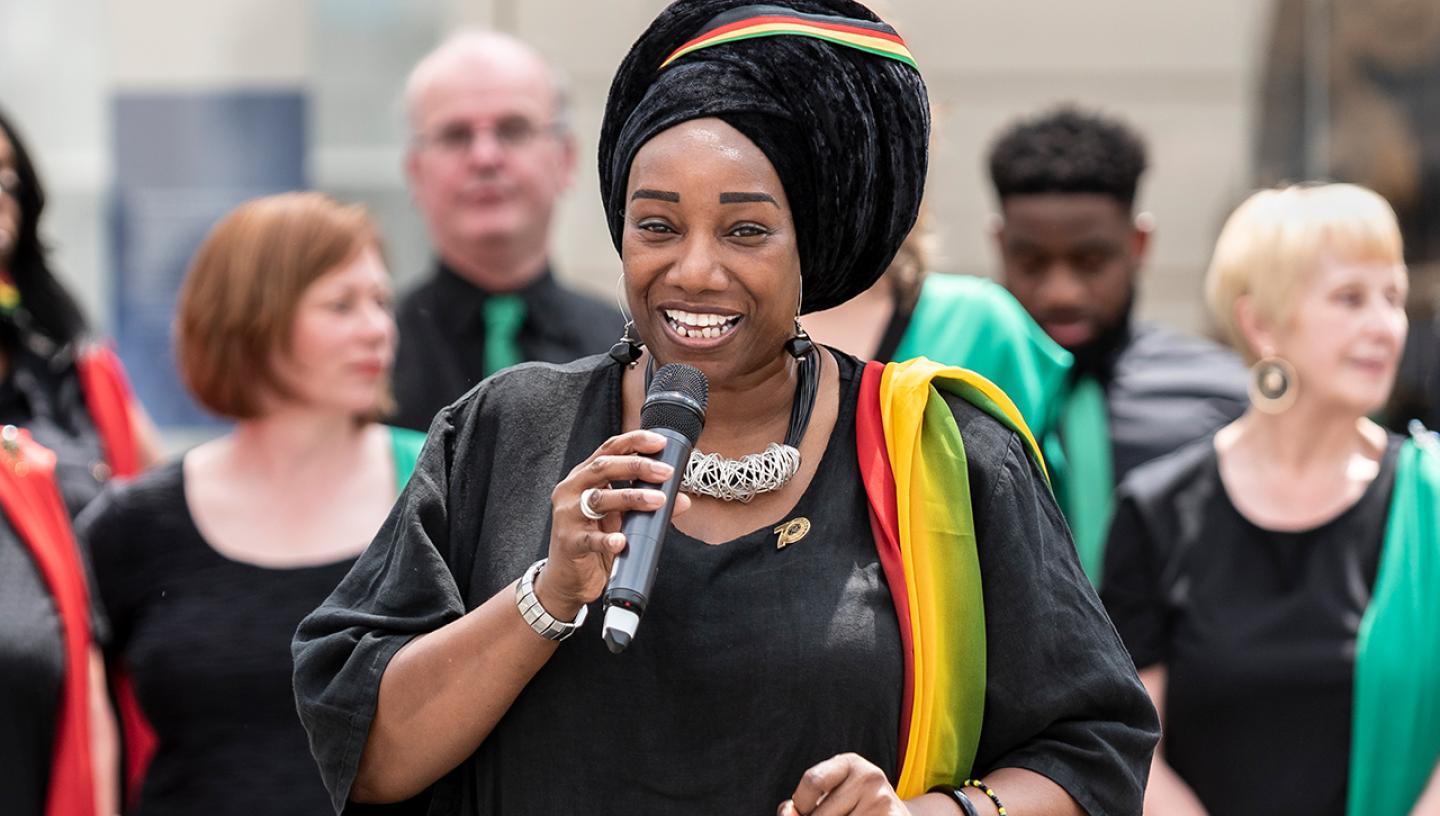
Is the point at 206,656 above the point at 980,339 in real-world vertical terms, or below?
below

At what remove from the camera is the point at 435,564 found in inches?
96.5

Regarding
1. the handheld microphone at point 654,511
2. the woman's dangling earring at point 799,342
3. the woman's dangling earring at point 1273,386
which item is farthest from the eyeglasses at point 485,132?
the handheld microphone at point 654,511

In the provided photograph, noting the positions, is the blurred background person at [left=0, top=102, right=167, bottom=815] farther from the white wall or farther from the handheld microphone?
the white wall

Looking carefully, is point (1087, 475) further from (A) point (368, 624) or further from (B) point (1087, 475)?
(A) point (368, 624)

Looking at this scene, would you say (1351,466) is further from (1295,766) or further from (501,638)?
(501,638)

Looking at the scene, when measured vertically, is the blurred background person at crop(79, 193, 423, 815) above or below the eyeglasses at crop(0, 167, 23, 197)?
below

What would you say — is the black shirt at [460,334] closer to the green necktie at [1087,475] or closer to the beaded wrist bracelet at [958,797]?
the green necktie at [1087,475]

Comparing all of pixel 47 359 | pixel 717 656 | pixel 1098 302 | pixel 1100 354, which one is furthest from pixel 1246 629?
pixel 47 359

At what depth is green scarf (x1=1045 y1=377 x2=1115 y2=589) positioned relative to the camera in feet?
14.9

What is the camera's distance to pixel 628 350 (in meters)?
2.61

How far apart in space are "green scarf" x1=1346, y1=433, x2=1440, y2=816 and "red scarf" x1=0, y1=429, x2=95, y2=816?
96.8 inches

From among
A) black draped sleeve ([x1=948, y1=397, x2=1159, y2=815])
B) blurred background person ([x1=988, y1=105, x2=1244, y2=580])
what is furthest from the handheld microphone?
blurred background person ([x1=988, y1=105, x2=1244, y2=580])

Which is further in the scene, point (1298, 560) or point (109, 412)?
point (109, 412)

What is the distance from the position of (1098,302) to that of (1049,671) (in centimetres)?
260
